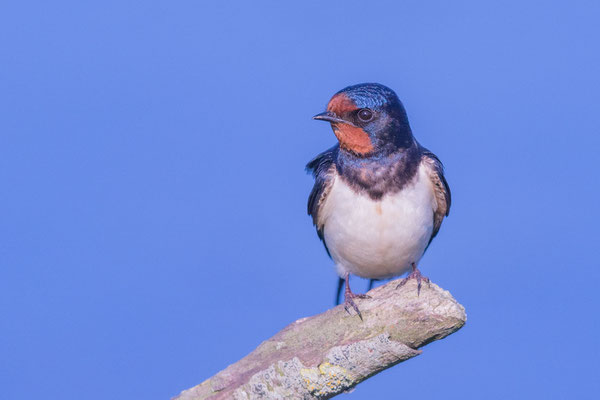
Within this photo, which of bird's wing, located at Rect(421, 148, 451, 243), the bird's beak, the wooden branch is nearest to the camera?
the wooden branch

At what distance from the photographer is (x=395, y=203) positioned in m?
1.60

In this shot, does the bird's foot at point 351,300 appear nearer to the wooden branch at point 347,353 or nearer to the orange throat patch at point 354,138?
the wooden branch at point 347,353

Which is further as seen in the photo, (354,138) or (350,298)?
(354,138)

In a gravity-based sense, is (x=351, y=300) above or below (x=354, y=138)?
below

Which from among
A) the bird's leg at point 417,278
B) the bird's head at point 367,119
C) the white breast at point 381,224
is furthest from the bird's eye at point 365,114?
the bird's leg at point 417,278

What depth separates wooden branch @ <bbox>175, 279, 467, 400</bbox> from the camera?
1351 millimetres

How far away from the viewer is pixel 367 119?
1.56 m

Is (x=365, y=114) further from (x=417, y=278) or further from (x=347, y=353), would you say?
(x=347, y=353)

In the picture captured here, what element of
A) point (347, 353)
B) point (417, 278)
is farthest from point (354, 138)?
point (347, 353)

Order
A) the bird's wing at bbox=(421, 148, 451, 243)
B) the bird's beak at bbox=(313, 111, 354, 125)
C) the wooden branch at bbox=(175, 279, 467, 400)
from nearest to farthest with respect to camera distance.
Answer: the wooden branch at bbox=(175, 279, 467, 400), the bird's beak at bbox=(313, 111, 354, 125), the bird's wing at bbox=(421, 148, 451, 243)

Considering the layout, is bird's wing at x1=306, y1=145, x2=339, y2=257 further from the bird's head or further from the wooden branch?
the wooden branch

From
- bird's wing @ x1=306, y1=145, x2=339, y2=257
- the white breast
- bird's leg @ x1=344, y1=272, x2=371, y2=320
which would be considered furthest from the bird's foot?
bird's wing @ x1=306, y1=145, x2=339, y2=257

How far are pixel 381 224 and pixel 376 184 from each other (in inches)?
3.4

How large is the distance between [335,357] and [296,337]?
0.34ft
